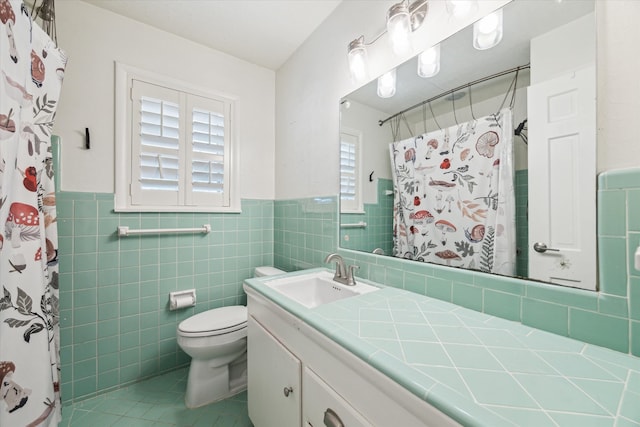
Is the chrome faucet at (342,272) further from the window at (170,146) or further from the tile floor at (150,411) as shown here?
the window at (170,146)

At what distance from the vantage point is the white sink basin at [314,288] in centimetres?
120

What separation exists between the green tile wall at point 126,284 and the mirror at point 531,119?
141cm

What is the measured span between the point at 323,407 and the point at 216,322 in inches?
41.1

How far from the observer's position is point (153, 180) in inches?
67.3

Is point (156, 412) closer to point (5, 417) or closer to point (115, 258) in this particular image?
point (5, 417)

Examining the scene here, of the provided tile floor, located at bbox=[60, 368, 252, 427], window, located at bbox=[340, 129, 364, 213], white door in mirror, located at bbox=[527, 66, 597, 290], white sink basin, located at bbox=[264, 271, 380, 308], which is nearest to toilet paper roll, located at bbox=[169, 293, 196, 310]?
tile floor, located at bbox=[60, 368, 252, 427]

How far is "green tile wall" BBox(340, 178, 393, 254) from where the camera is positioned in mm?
1267

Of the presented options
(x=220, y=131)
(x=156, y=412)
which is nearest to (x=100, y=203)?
(x=220, y=131)

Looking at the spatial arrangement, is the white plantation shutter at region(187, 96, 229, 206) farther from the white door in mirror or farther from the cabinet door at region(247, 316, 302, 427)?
the white door in mirror

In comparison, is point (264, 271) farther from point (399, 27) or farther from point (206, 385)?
point (399, 27)

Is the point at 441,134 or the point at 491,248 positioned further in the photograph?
the point at 441,134

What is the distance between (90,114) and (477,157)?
2140mm

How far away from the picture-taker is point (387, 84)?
1264mm

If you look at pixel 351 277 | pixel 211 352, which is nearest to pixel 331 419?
pixel 351 277
